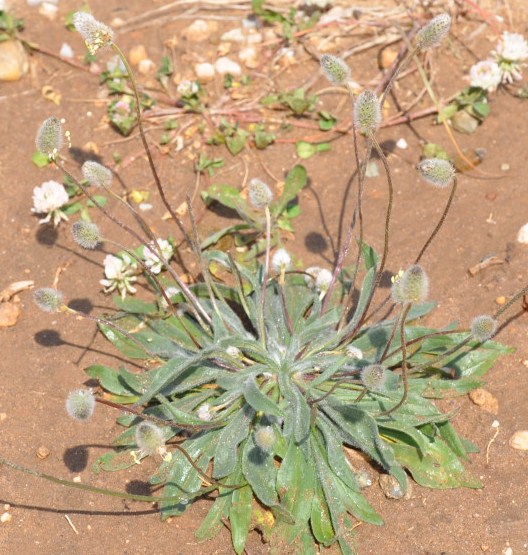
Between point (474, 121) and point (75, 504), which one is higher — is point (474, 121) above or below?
above

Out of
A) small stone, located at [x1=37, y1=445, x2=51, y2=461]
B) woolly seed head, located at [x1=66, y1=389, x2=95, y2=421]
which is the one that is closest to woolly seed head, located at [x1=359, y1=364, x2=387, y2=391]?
woolly seed head, located at [x1=66, y1=389, x2=95, y2=421]

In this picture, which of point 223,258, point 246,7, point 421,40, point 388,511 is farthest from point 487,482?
point 246,7

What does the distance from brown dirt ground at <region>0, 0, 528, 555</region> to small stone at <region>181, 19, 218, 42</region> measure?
0.30ft

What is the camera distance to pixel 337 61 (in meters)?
3.04

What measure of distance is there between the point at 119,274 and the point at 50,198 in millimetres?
605

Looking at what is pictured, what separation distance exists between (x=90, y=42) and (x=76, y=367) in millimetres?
1550

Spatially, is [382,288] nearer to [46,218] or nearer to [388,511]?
[388,511]

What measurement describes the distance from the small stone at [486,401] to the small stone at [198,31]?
9.58 feet

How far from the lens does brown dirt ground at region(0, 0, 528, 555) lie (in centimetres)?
314

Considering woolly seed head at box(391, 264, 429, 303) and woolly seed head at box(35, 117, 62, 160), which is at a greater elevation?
woolly seed head at box(35, 117, 62, 160)

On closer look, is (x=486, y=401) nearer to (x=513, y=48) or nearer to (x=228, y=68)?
(x=513, y=48)

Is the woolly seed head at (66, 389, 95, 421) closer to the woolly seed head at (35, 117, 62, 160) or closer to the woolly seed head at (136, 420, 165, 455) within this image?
the woolly seed head at (136, 420, 165, 455)

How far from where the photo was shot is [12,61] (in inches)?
190

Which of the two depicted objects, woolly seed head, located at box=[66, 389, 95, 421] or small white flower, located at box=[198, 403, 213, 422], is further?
small white flower, located at box=[198, 403, 213, 422]
